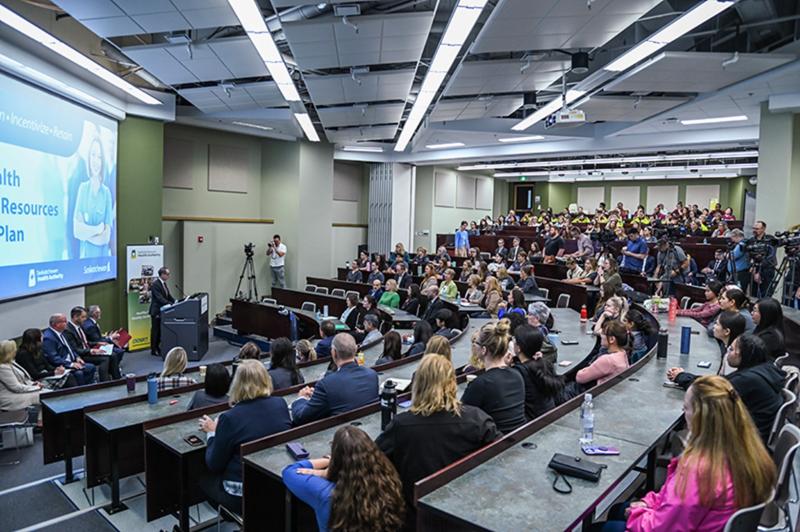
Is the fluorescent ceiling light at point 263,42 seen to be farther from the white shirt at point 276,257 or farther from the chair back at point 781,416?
the chair back at point 781,416

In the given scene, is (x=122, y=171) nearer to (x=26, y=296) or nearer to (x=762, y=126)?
(x=26, y=296)

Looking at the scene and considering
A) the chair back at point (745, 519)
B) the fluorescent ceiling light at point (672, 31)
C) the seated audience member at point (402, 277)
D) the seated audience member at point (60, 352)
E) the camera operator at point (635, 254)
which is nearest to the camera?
the chair back at point (745, 519)

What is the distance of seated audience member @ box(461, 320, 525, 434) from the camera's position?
3.20m

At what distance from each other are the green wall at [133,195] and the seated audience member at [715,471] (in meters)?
10.4

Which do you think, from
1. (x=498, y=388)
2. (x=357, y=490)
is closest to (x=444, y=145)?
(x=498, y=388)

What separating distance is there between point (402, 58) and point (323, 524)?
671 cm

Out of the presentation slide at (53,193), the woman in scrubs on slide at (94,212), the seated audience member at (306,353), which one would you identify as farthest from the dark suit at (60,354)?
the seated audience member at (306,353)

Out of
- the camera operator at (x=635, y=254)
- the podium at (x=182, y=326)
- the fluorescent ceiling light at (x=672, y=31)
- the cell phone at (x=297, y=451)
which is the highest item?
the fluorescent ceiling light at (x=672, y=31)

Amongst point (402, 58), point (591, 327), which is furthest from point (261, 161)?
point (591, 327)

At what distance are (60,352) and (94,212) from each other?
3.04 m

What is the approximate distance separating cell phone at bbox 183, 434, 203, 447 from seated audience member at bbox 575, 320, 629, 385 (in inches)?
118

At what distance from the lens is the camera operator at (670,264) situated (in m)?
9.40

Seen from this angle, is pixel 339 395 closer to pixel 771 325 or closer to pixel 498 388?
pixel 498 388

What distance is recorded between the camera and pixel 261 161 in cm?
1529
